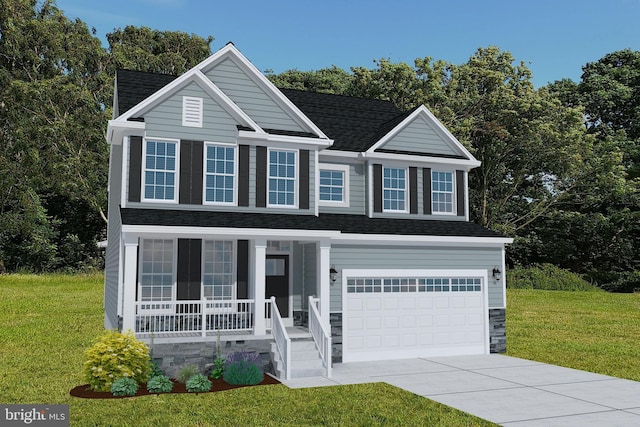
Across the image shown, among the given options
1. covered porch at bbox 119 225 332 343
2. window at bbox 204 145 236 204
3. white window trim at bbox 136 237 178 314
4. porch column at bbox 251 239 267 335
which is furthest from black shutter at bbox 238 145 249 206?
white window trim at bbox 136 237 178 314

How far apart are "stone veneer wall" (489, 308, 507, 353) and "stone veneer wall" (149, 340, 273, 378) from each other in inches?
329

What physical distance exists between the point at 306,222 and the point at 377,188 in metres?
4.20

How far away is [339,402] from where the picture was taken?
12.5 metres

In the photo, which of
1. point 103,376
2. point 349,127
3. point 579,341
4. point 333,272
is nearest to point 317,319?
point 333,272

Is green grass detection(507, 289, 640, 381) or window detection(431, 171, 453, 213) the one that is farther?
window detection(431, 171, 453, 213)

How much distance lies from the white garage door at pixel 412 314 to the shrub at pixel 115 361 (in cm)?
640

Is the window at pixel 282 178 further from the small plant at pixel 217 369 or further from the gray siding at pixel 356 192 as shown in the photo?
the small plant at pixel 217 369

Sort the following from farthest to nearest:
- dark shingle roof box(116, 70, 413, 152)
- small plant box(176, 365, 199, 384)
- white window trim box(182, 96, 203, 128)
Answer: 1. dark shingle roof box(116, 70, 413, 152)
2. white window trim box(182, 96, 203, 128)
3. small plant box(176, 365, 199, 384)

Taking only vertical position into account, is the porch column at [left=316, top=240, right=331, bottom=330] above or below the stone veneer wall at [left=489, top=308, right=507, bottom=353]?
above

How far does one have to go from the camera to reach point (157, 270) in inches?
679

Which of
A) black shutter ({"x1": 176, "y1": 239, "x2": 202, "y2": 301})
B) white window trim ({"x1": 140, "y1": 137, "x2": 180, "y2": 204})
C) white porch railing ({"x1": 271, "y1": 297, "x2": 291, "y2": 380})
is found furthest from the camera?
black shutter ({"x1": 176, "y1": 239, "x2": 202, "y2": 301})

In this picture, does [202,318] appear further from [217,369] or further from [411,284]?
[411,284]

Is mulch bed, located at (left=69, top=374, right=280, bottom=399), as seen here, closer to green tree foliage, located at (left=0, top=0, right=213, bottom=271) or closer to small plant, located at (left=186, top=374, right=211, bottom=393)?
small plant, located at (left=186, top=374, right=211, bottom=393)

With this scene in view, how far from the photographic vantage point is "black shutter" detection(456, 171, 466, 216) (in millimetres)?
22062
